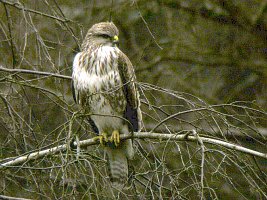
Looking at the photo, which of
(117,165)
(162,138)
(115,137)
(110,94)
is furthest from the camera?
(117,165)

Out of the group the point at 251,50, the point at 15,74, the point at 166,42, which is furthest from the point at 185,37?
the point at 15,74

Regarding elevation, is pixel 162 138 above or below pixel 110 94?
below

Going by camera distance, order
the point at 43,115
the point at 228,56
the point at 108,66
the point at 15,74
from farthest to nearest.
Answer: the point at 228,56 < the point at 43,115 < the point at 108,66 < the point at 15,74

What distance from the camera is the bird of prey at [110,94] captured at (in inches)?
240

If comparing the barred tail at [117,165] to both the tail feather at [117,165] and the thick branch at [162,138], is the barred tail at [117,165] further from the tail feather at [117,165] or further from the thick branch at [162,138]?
the thick branch at [162,138]

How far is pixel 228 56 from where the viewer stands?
1140cm

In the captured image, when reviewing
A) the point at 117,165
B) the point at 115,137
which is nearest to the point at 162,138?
the point at 115,137

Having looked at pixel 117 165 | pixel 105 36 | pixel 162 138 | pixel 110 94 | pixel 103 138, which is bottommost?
pixel 117 165

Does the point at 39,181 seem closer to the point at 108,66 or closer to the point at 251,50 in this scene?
the point at 108,66

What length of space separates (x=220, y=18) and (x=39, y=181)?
254 inches

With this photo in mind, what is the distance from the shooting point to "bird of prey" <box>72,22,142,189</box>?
6.11 meters

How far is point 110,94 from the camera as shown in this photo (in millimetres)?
6094

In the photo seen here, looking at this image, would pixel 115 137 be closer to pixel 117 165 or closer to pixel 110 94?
pixel 117 165

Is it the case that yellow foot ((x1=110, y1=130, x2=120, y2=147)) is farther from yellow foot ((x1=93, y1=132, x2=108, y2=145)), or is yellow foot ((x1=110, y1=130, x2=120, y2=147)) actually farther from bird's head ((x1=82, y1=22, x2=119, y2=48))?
bird's head ((x1=82, y1=22, x2=119, y2=48))
